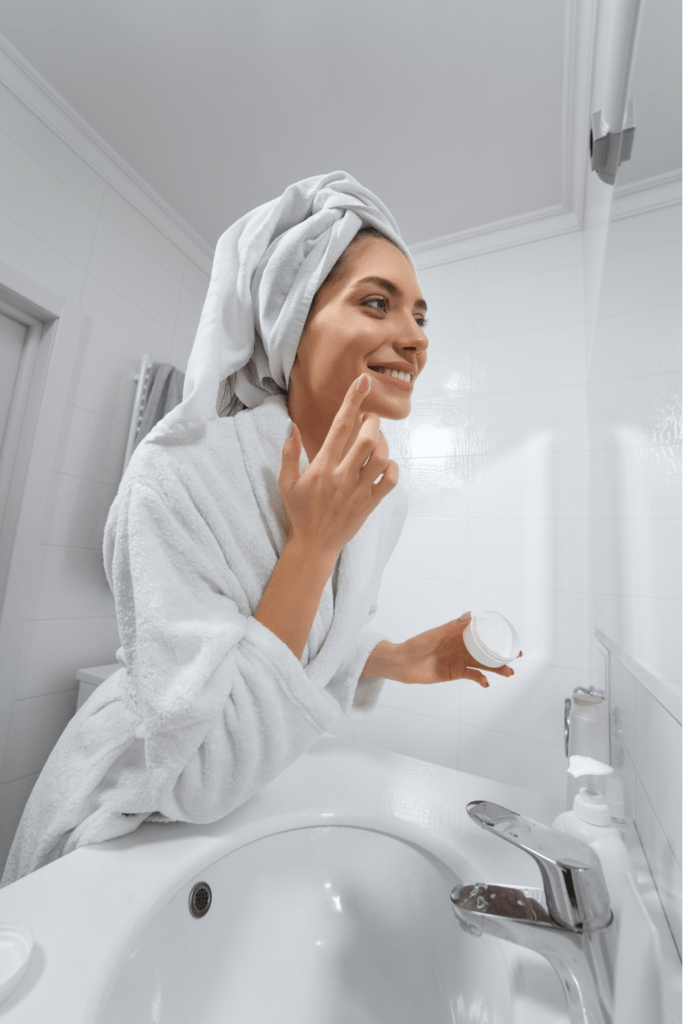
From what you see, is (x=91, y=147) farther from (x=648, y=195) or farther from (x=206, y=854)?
(x=206, y=854)

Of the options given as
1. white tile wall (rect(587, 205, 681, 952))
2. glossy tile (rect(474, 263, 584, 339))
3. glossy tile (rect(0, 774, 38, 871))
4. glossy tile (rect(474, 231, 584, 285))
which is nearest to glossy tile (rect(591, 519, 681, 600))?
white tile wall (rect(587, 205, 681, 952))

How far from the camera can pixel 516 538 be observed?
122 cm

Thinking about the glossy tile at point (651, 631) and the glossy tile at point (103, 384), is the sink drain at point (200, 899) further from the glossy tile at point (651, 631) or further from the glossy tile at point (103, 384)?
the glossy tile at point (103, 384)

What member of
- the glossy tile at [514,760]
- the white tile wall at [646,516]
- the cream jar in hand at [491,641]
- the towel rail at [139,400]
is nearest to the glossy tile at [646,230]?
the white tile wall at [646,516]

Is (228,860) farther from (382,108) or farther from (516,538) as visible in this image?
(382,108)

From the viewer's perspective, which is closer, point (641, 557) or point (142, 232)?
→ point (641, 557)

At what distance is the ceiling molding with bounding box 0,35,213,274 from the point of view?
46.9 inches

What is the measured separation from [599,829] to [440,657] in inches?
9.3

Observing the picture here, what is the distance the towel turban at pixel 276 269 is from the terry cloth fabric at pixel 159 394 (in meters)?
0.97

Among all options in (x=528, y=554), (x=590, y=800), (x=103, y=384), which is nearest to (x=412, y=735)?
(x=528, y=554)

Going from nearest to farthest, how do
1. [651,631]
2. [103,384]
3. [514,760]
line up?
[651,631] → [514,760] → [103,384]

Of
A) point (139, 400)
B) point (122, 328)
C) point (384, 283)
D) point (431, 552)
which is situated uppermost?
→ point (122, 328)

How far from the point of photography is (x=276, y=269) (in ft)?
1.90

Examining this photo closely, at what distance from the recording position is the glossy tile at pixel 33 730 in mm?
1223
